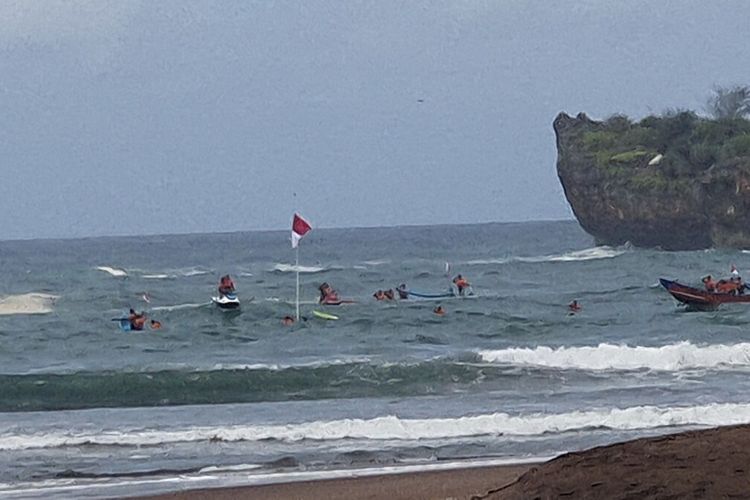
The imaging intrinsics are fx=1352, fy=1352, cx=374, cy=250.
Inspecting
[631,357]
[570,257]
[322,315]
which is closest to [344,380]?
[631,357]

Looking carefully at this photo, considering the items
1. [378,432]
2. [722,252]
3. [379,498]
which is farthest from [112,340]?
[722,252]

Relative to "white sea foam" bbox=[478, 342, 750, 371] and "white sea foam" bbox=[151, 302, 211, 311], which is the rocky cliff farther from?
"white sea foam" bbox=[478, 342, 750, 371]

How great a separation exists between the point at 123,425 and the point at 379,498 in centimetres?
613

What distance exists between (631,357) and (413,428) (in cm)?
796

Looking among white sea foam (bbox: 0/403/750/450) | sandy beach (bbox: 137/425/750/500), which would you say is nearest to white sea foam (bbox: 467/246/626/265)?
white sea foam (bbox: 0/403/750/450)

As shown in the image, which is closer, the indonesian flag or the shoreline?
the shoreline

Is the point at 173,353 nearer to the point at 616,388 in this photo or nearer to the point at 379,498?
the point at 616,388

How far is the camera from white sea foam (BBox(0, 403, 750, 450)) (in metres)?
12.5

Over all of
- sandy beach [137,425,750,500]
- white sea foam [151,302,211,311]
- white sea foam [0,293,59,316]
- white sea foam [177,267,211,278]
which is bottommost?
white sea foam [0,293,59,316]

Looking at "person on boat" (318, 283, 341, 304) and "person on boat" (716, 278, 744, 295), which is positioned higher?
"person on boat" (716, 278, 744, 295)

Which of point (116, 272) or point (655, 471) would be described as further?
point (116, 272)

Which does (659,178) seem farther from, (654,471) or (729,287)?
(654,471)

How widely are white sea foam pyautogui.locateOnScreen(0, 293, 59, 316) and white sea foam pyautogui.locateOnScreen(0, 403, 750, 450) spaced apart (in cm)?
2043

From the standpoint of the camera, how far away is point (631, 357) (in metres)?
20.0
